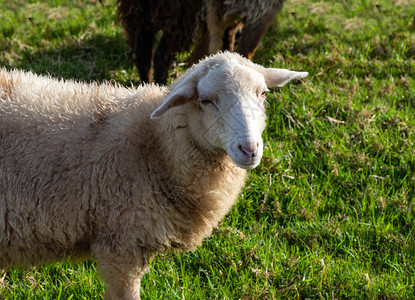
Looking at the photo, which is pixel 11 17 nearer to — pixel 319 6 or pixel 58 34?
pixel 58 34

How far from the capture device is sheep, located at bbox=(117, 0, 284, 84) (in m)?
4.32

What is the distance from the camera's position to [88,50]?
5.40m

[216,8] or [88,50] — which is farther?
[88,50]

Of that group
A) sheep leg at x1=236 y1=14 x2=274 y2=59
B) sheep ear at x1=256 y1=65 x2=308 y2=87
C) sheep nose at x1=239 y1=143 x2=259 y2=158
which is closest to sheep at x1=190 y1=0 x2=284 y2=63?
sheep leg at x1=236 y1=14 x2=274 y2=59

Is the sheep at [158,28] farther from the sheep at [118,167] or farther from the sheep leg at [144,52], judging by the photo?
→ the sheep at [118,167]

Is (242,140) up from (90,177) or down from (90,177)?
up

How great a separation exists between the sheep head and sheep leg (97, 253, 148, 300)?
2.18ft

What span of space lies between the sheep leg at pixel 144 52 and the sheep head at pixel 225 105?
7.34 feet

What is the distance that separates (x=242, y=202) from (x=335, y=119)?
1272 millimetres

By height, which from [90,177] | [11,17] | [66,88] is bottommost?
[11,17]

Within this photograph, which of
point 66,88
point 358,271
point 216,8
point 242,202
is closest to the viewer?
point 66,88

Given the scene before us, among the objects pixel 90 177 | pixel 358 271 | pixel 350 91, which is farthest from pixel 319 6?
pixel 90 177

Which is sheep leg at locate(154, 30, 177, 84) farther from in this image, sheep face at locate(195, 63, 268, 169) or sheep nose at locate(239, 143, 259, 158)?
sheep nose at locate(239, 143, 259, 158)

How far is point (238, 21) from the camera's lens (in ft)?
14.6
